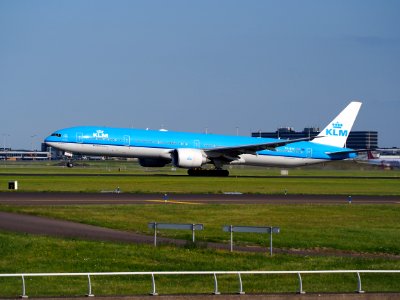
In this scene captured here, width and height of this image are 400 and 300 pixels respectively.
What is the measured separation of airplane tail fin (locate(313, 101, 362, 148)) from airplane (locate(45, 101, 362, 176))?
5698 mm

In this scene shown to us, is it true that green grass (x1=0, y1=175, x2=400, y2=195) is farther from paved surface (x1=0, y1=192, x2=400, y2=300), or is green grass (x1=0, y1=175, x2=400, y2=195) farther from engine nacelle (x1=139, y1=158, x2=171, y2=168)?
engine nacelle (x1=139, y1=158, x2=171, y2=168)

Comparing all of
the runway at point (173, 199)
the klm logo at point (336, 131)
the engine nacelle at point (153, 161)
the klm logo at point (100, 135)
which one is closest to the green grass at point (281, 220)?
the runway at point (173, 199)

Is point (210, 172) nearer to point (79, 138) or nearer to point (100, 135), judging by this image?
point (100, 135)

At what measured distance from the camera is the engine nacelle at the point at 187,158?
77.9m

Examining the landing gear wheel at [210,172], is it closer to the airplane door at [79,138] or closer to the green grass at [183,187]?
the airplane door at [79,138]

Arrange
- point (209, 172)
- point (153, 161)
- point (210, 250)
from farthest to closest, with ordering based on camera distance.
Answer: point (209, 172), point (153, 161), point (210, 250)

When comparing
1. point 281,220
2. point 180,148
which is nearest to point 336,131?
point 180,148

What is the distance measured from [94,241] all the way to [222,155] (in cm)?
5414

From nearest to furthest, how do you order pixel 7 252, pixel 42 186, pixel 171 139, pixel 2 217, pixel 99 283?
pixel 99 283
pixel 7 252
pixel 2 217
pixel 42 186
pixel 171 139

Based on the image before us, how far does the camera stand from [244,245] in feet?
95.5

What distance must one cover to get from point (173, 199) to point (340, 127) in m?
50.8

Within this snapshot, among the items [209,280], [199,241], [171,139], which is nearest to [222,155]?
[171,139]

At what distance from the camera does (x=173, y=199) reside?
158 ft

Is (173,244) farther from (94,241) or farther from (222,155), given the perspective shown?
(222,155)
